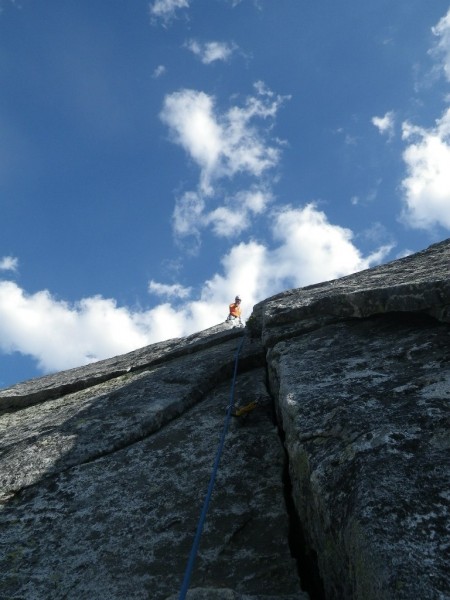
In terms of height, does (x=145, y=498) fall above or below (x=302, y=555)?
above

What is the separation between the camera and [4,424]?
8.02m

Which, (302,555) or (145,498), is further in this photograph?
(145,498)

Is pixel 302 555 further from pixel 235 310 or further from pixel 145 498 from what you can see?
pixel 235 310

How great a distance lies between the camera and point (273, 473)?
4801 millimetres

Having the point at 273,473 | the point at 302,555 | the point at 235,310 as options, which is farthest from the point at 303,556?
the point at 235,310

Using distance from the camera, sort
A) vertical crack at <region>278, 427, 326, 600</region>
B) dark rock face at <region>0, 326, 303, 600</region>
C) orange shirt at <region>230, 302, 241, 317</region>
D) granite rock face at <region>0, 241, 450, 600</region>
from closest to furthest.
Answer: granite rock face at <region>0, 241, 450, 600</region> < vertical crack at <region>278, 427, 326, 600</region> < dark rock face at <region>0, 326, 303, 600</region> < orange shirt at <region>230, 302, 241, 317</region>

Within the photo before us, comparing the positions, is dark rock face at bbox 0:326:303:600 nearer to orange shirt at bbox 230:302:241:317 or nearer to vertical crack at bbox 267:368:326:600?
vertical crack at bbox 267:368:326:600

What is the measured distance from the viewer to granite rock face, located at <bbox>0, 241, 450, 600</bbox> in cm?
282

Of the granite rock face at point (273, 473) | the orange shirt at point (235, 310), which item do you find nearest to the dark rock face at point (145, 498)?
the granite rock face at point (273, 473)

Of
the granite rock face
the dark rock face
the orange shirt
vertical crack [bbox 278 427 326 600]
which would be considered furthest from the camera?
the orange shirt

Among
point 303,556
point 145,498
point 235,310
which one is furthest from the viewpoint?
point 235,310

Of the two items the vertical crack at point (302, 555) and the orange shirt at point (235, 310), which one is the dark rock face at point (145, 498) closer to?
the vertical crack at point (302, 555)

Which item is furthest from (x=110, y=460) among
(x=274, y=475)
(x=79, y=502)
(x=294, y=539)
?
(x=294, y=539)

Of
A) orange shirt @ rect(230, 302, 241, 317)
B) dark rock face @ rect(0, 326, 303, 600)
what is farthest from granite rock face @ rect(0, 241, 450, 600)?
orange shirt @ rect(230, 302, 241, 317)
